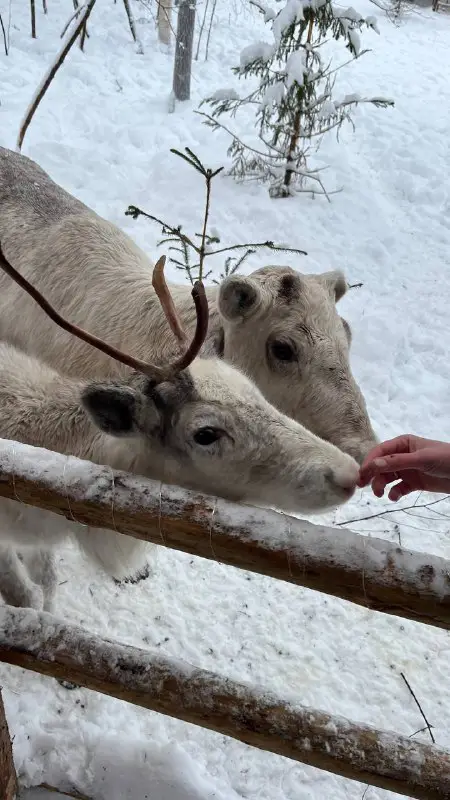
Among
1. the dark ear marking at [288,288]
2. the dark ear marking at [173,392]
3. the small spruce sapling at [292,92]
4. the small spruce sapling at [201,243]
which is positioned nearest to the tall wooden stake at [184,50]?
the small spruce sapling at [292,92]

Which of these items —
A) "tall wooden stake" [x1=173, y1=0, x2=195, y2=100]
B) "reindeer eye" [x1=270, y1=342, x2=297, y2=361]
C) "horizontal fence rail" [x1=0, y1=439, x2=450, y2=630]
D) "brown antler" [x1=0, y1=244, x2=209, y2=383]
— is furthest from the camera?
"tall wooden stake" [x1=173, y1=0, x2=195, y2=100]

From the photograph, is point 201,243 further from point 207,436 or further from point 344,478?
point 344,478

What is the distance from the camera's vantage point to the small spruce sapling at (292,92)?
23.6 ft

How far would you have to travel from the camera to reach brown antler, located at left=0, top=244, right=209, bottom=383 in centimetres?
186

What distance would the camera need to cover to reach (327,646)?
402cm

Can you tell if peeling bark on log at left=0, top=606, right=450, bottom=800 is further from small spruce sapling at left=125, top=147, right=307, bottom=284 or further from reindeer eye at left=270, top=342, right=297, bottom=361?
small spruce sapling at left=125, top=147, right=307, bottom=284

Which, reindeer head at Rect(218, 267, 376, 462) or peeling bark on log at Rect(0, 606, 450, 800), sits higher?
reindeer head at Rect(218, 267, 376, 462)

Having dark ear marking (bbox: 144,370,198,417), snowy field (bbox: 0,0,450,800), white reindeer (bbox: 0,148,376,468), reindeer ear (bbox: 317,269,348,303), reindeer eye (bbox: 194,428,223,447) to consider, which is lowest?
snowy field (bbox: 0,0,450,800)

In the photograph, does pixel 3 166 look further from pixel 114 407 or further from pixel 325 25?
pixel 325 25

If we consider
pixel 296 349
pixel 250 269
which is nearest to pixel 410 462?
pixel 296 349

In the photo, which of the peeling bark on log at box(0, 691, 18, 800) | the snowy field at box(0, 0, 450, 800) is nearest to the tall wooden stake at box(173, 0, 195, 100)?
the snowy field at box(0, 0, 450, 800)

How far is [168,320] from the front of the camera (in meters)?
2.20

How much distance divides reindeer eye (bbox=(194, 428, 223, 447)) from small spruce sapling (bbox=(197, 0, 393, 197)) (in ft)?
18.2

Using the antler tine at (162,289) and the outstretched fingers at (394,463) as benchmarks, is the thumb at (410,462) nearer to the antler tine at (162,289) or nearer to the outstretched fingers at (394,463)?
the outstretched fingers at (394,463)
